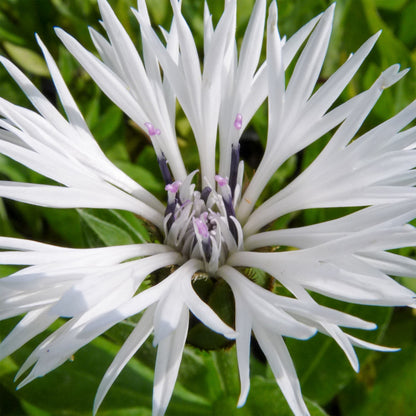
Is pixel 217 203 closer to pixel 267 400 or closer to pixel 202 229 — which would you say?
pixel 202 229

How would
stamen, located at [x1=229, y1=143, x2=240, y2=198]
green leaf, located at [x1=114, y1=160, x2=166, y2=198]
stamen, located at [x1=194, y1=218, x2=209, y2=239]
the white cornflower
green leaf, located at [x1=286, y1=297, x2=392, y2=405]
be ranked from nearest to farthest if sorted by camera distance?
the white cornflower
stamen, located at [x1=194, y1=218, x2=209, y2=239]
stamen, located at [x1=229, y1=143, x2=240, y2=198]
green leaf, located at [x1=286, y1=297, x2=392, y2=405]
green leaf, located at [x1=114, y1=160, x2=166, y2=198]

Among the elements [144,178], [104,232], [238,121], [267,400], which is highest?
[238,121]

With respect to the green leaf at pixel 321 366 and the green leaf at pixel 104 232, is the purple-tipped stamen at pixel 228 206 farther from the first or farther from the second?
the green leaf at pixel 321 366

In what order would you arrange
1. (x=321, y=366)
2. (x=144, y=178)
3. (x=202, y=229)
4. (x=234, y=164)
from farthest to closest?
(x=144, y=178) → (x=321, y=366) → (x=234, y=164) → (x=202, y=229)

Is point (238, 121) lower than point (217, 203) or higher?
higher

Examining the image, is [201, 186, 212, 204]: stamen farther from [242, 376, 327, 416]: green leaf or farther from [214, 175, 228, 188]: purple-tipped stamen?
[242, 376, 327, 416]: green leaf

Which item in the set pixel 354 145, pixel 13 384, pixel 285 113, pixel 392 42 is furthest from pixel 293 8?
pixel 13 384

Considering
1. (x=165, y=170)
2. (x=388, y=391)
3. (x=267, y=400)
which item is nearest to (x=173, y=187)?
(x=165, y=170)

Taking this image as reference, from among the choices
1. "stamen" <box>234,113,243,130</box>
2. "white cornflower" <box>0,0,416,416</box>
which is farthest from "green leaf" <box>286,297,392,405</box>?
"stamen" <box>234,113,243,130</box>

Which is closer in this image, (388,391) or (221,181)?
(221,181)
